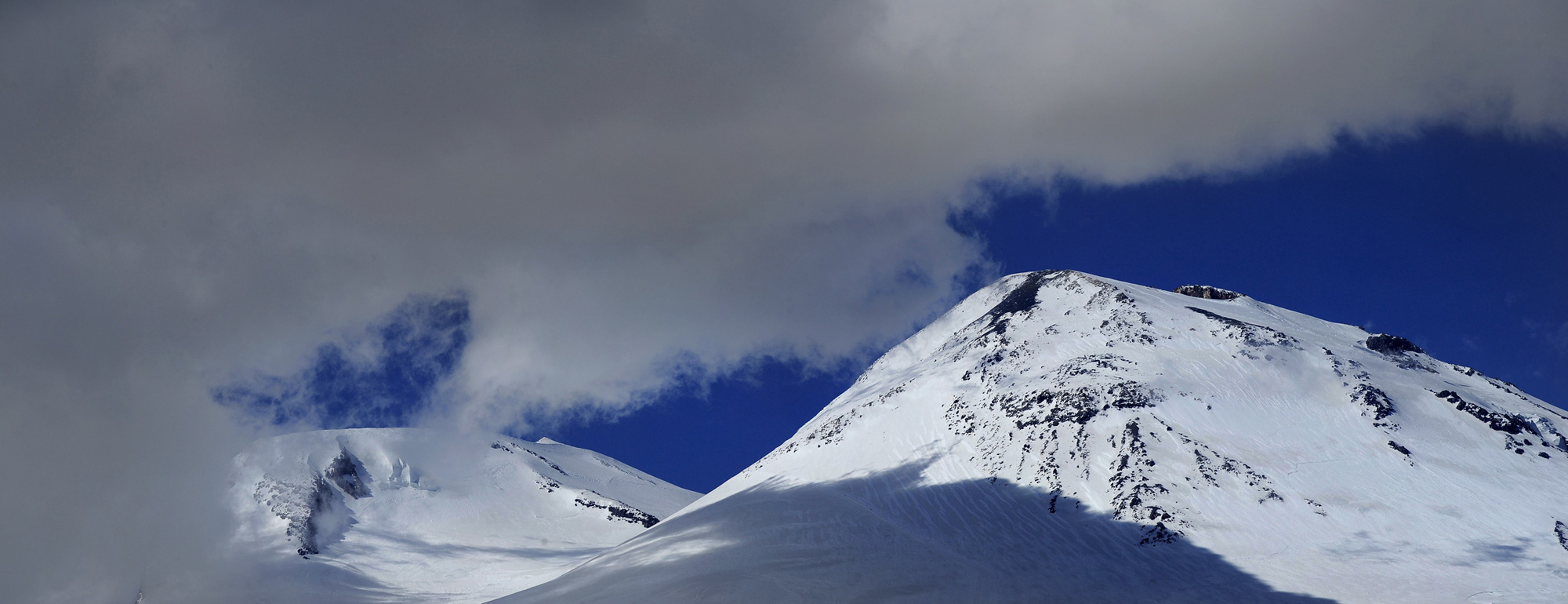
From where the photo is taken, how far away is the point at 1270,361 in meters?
82.8

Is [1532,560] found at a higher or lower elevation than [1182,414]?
lower

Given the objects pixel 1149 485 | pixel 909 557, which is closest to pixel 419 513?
pixel 909 557

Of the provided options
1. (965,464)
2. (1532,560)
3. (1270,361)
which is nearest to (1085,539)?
(965,464)

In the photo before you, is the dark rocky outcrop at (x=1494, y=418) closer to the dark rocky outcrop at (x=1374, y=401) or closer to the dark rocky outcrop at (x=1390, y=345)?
the dark rocky outcrop at (x=1374, y=401)

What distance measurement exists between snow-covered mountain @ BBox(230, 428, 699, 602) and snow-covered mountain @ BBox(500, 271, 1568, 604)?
1148 inches

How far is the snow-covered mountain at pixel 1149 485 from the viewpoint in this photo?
5525cm

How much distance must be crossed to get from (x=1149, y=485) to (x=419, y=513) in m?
96.9

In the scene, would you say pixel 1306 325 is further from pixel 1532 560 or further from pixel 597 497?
pixel 597 497

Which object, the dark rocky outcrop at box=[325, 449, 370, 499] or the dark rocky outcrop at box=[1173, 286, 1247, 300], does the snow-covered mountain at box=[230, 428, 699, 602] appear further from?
the dark rocky outcrop at box=[1173, 286, 1247, 300]

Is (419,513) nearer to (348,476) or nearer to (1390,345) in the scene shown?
(348,476)

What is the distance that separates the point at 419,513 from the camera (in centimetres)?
12388

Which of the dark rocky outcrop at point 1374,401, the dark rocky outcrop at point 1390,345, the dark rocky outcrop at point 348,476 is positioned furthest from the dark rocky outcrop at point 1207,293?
the dark rocky outcrop at point 348,476

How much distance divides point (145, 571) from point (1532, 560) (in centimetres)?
10884

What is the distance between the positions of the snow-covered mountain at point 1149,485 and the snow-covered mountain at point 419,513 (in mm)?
29162
